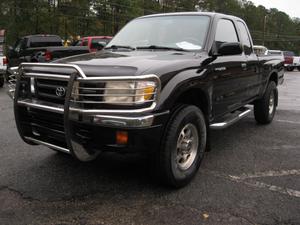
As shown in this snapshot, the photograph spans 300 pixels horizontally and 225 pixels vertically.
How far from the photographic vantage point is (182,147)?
3984 mm

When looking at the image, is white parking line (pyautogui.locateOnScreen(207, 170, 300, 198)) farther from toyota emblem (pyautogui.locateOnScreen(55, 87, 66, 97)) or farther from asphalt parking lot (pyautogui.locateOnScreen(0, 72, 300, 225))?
toyota emblem (pyautogui.locateOnScreen(55, 87, 66, 97))

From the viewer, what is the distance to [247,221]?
322 centimetres

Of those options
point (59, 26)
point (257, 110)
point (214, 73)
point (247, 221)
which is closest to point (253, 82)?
point (257, 110)

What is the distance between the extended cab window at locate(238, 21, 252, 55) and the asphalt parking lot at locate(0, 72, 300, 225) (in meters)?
1.61

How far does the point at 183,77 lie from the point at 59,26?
2604cm

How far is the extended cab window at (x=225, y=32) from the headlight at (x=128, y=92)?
6.03 feet

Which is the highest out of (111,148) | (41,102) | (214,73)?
(214,73)

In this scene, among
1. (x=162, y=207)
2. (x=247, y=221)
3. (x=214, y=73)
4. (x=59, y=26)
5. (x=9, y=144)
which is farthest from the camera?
Result: (x=59, y=26)

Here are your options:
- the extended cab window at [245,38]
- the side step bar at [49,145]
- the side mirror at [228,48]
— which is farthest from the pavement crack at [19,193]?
the extended cab window at [245,38]

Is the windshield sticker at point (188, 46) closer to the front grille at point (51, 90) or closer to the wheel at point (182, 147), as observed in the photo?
the wheel at point (182, 147)

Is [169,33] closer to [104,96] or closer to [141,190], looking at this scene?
[104,96]

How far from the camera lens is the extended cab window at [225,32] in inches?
191

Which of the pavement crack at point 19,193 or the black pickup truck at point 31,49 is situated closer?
the pavement crack at point 19,193

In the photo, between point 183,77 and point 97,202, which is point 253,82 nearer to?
point 183,77
